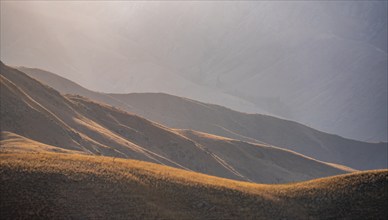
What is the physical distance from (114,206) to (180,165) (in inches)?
3460

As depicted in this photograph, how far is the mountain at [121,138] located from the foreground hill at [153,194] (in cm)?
4538

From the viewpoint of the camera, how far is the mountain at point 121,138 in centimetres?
7944

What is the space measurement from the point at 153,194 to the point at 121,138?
80.8 metres

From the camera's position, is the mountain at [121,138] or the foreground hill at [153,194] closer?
the foreground hill at [153,194]

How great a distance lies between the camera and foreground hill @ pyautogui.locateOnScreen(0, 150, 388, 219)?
24922mm

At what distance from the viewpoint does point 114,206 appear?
85.3 ft

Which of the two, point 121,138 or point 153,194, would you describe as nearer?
point 153,194

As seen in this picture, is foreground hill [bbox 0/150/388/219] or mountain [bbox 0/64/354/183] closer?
foreground hill [bbox 0/150/388/219]

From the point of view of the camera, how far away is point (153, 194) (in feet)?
92.0

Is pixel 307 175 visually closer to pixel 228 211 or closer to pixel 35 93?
pixel 35 93

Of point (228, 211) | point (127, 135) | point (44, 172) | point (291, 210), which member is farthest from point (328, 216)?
point (127, 135)

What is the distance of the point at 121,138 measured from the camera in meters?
108

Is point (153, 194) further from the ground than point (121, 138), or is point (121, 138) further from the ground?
point (153, 194)

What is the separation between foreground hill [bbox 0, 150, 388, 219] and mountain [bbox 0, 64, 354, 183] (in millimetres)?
45377
